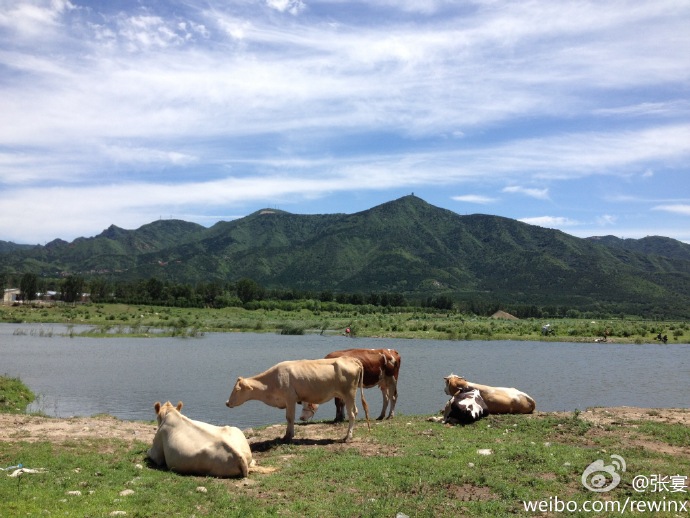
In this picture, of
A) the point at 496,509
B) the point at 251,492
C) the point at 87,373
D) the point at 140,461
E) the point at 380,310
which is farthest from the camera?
the point at 380,310

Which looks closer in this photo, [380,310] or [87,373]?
[87,373]

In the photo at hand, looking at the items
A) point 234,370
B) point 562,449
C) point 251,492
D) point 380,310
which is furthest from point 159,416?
point 380,310

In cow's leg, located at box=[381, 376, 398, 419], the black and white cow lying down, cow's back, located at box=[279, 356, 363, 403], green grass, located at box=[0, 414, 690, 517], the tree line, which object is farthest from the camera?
the tree line

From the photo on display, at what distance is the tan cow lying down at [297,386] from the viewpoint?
47.0ft

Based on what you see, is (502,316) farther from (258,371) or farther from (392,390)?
(392,390)

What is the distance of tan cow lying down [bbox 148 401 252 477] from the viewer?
10992mm

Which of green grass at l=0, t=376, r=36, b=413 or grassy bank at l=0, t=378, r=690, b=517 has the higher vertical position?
grassy bank at l=0, t=378, r=690, b=517

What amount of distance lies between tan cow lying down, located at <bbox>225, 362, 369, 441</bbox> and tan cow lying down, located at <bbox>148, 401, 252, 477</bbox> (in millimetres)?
2406

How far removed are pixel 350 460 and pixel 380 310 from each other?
117 meters

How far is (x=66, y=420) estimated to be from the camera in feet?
54.9

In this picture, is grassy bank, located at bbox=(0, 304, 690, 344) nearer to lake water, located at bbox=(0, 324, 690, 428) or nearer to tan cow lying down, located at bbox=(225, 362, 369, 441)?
lake water, located at bbox=(0, 324, 690, 428)

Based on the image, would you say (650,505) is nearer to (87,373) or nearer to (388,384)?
(388,384)

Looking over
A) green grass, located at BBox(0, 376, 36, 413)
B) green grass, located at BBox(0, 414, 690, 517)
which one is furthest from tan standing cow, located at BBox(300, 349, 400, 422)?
green grass, located at BBox(0, 376, 36, 413)

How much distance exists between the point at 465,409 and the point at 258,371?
19813 mm
